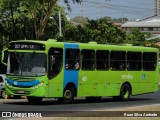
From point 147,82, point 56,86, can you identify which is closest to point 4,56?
point 56,86

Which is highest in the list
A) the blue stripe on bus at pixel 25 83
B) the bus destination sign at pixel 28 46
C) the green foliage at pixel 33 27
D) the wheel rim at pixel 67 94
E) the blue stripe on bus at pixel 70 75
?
the green foliage at pixel 33 27

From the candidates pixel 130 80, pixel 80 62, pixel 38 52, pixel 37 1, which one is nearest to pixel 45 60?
pixel 38 52

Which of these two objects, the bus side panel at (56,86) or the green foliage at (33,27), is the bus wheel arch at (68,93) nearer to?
the bus side panel at (56,86)

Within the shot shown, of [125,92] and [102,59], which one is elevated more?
[102,59]

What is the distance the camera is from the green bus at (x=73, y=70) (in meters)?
23.7

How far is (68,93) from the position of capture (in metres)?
25.0

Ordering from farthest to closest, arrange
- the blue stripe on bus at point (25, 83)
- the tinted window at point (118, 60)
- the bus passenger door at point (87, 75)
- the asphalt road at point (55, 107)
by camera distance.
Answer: the tinted window at point (118, 60) → the bus passenger door at point (87, 75) → the blue stripe on bus at point (25, 83) → the asphalt road at point (55, 107)

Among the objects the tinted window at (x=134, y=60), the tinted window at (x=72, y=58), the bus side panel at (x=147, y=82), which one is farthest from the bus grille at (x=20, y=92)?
the bus side panel at (x=147, y=82)

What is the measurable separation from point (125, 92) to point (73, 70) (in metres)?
4.92

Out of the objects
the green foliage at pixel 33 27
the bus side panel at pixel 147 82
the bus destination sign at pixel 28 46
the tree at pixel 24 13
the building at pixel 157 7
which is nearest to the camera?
the bus destination sign at pixel 28 46

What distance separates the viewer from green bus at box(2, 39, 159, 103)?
23656 millimetres

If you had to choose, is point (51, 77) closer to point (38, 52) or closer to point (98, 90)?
point (38, 52)

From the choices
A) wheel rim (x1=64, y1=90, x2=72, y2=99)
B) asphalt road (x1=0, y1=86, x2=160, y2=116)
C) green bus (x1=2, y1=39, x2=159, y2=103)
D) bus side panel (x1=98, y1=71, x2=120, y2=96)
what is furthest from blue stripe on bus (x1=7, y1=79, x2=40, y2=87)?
bus side panel (x1=98, y1=71, x2=120, y2=96)

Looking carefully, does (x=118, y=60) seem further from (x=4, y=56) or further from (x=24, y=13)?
(x=24, y=13)
